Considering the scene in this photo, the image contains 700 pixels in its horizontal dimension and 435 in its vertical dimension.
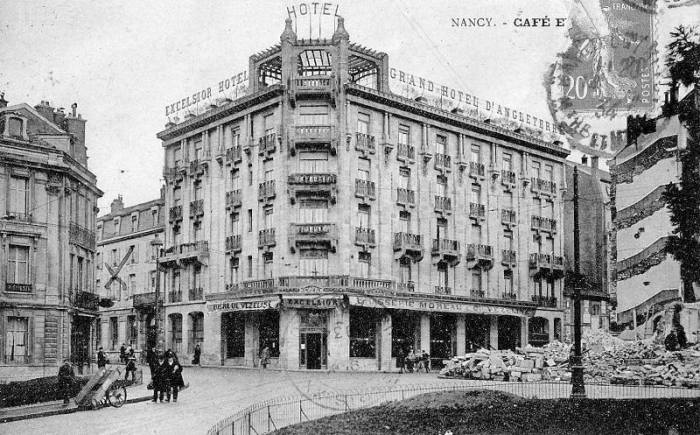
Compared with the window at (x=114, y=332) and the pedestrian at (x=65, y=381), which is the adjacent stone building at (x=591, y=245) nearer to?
the window at (x=114, y=332)

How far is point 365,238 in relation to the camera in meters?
46.1

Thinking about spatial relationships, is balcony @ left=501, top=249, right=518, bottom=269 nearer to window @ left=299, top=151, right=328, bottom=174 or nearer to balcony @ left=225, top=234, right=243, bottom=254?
window @ left=299, top=151, right=328, bottom=174

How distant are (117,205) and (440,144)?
31783 millimetres

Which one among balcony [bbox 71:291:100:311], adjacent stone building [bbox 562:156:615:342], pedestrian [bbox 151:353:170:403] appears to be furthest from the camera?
adjacent stone building [bbox 562:156:615:342]

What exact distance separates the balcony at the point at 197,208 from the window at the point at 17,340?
1696cm

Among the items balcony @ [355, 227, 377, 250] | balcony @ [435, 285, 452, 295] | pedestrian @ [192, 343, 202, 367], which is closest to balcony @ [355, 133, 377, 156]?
balcony @ [355, 227, 377, 250]

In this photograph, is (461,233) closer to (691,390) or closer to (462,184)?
(462,184)

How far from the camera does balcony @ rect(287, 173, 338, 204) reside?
4503 centimetres

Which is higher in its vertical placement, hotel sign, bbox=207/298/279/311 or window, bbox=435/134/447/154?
window, bbox=435/134/447/154

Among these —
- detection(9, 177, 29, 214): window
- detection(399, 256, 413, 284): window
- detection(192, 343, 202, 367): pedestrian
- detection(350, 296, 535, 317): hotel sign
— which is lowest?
detection(192, 343, 202, 367): pedestrian

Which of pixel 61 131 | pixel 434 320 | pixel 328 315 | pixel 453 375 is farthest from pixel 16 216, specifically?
pixel 434 320

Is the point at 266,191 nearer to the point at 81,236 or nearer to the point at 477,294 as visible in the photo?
the point at 81,236

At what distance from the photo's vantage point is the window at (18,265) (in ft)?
114

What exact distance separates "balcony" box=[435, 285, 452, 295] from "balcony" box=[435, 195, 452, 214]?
4.66 metres
